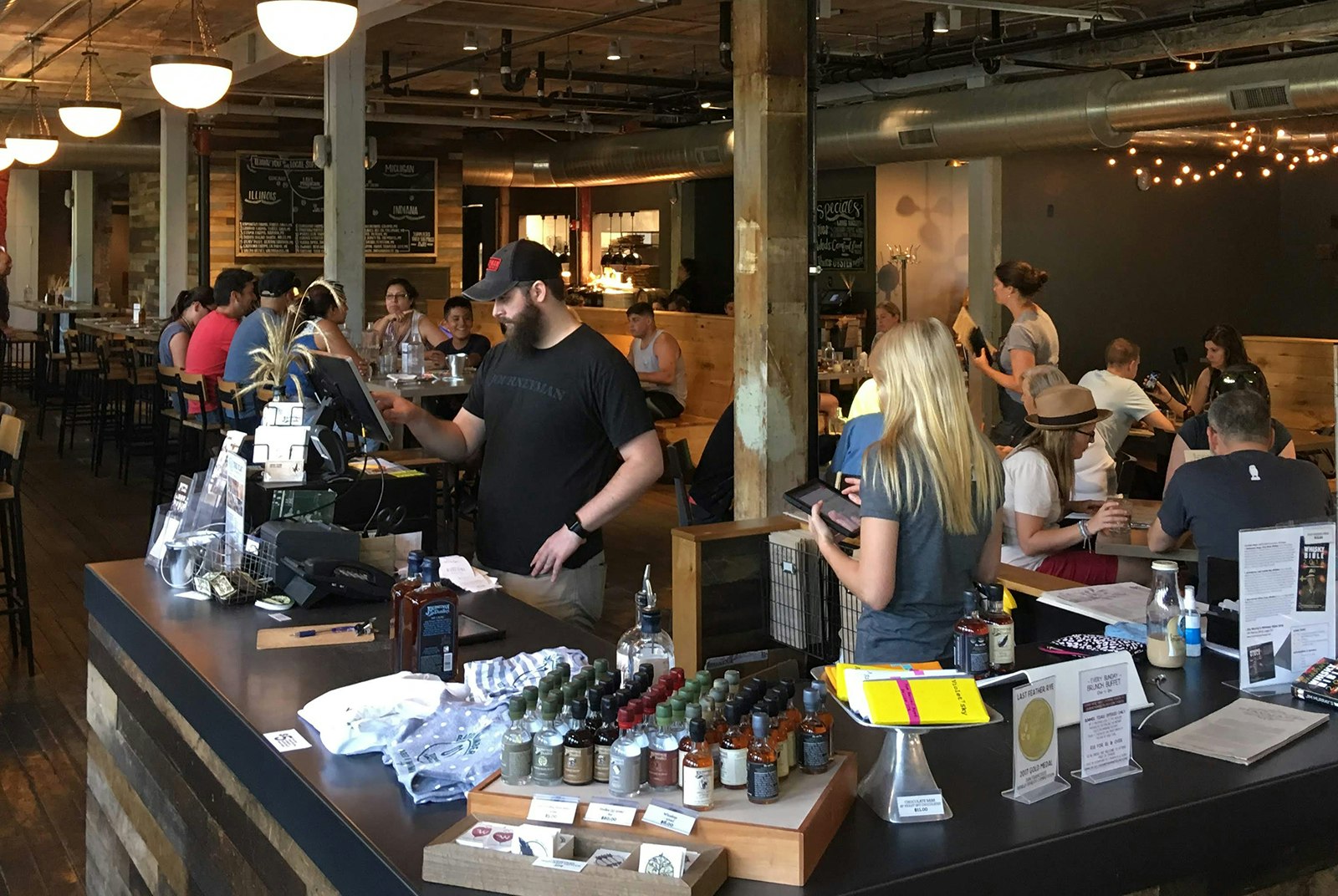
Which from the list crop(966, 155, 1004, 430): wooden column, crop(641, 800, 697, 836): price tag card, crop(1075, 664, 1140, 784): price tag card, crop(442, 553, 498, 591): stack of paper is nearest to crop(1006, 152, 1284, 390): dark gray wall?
crop(966, 155, 1004, 430): wooden column

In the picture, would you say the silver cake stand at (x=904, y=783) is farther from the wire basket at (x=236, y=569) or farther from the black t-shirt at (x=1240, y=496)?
the black t-shirt at (x=1240, y=496)

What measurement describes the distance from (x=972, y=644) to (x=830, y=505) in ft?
2.24

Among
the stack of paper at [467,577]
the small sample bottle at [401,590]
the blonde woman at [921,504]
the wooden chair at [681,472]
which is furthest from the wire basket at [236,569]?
the wooden chair at [681,472]

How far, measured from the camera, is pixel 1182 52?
898cm

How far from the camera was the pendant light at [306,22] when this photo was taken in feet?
14.8

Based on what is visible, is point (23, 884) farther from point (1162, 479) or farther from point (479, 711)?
point (1162, 479)

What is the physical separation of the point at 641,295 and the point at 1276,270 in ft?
23.4

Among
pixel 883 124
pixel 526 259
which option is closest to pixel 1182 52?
pixel 883 124

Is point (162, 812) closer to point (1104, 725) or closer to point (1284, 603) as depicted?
point (1104, 725)

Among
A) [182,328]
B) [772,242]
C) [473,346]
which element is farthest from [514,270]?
[182,328]

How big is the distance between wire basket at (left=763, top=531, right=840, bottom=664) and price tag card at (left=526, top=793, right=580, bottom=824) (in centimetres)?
269

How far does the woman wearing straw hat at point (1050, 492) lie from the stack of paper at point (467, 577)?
192 cm

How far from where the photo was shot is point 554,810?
1731 millimetres

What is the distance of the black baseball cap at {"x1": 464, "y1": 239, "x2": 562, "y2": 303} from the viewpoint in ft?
11.2
